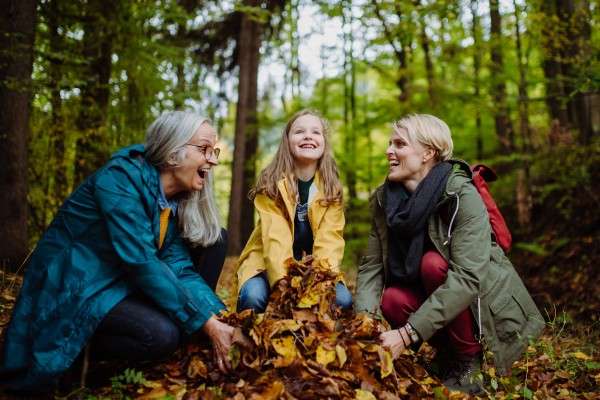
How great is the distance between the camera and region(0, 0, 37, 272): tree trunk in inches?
148

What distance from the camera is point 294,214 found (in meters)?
2.83

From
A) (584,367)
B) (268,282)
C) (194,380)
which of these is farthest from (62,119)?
(584,367)

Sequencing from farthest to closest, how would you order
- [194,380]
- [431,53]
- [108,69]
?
Answer: [431,53], [108,69], [194,380]

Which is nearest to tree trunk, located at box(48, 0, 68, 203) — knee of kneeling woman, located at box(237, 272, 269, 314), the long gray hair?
the long gray hair

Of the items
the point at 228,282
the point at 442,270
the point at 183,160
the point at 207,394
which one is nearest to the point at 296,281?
the point at 207,394

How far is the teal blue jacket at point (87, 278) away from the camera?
1.77 meters

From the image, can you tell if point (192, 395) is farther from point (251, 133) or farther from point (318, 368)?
point (251, 133)

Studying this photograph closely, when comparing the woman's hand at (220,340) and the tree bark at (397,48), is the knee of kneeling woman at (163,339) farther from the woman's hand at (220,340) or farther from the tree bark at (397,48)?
the tree bark at (397,48)

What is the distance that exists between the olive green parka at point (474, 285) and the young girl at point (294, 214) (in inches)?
22.9

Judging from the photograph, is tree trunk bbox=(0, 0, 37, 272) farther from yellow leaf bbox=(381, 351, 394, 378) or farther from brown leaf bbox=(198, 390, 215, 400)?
yellow leaf bbox=(381, 351, 394, 378)

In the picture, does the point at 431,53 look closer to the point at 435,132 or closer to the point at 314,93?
the point at 314,93

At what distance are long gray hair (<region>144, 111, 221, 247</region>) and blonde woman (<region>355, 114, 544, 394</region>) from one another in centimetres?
115

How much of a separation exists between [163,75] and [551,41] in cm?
733

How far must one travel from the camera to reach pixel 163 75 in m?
7.97
